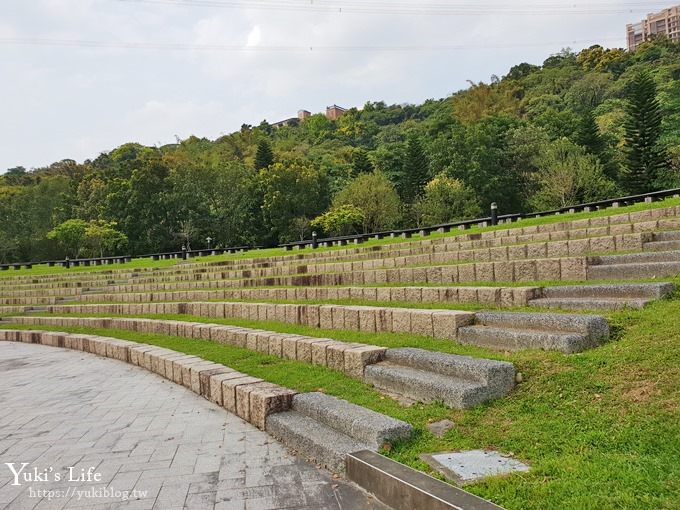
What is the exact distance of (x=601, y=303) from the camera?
445 centimetres

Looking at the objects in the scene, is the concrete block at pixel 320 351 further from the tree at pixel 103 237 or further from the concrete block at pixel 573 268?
the tree at pixel 103 237

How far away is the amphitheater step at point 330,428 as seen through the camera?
3.04 meters

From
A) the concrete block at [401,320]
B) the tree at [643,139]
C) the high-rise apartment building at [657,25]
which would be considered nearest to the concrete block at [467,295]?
the concrete block at [401,320]

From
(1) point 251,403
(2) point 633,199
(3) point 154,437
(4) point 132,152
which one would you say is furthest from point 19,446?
(4) point 132,152

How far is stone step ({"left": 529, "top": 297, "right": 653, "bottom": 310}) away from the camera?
4.21 m

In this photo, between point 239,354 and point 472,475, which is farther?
point 239,354

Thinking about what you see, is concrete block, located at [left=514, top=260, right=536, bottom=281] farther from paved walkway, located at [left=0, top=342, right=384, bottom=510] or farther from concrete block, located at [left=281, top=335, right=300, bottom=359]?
paved walkway, located at [left=0, top=342, right=384, bottom=510]

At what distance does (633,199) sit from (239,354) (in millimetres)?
16899

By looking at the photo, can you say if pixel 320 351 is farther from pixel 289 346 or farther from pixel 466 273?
pixel 466 273

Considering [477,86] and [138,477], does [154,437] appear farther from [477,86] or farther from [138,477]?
[477,86]

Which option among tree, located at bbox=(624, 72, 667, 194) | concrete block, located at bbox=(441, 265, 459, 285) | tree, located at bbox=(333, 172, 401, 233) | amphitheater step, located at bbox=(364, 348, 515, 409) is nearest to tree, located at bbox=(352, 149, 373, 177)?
tree, located at bbox=(333, 172, 401, 233)

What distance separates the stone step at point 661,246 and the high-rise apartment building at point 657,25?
14250 centimetres

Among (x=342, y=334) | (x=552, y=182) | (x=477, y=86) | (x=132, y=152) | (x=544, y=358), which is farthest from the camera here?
(x=132, y=152)

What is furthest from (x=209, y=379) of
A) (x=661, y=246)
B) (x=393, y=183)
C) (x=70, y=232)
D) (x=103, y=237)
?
(x=393, y=183)
